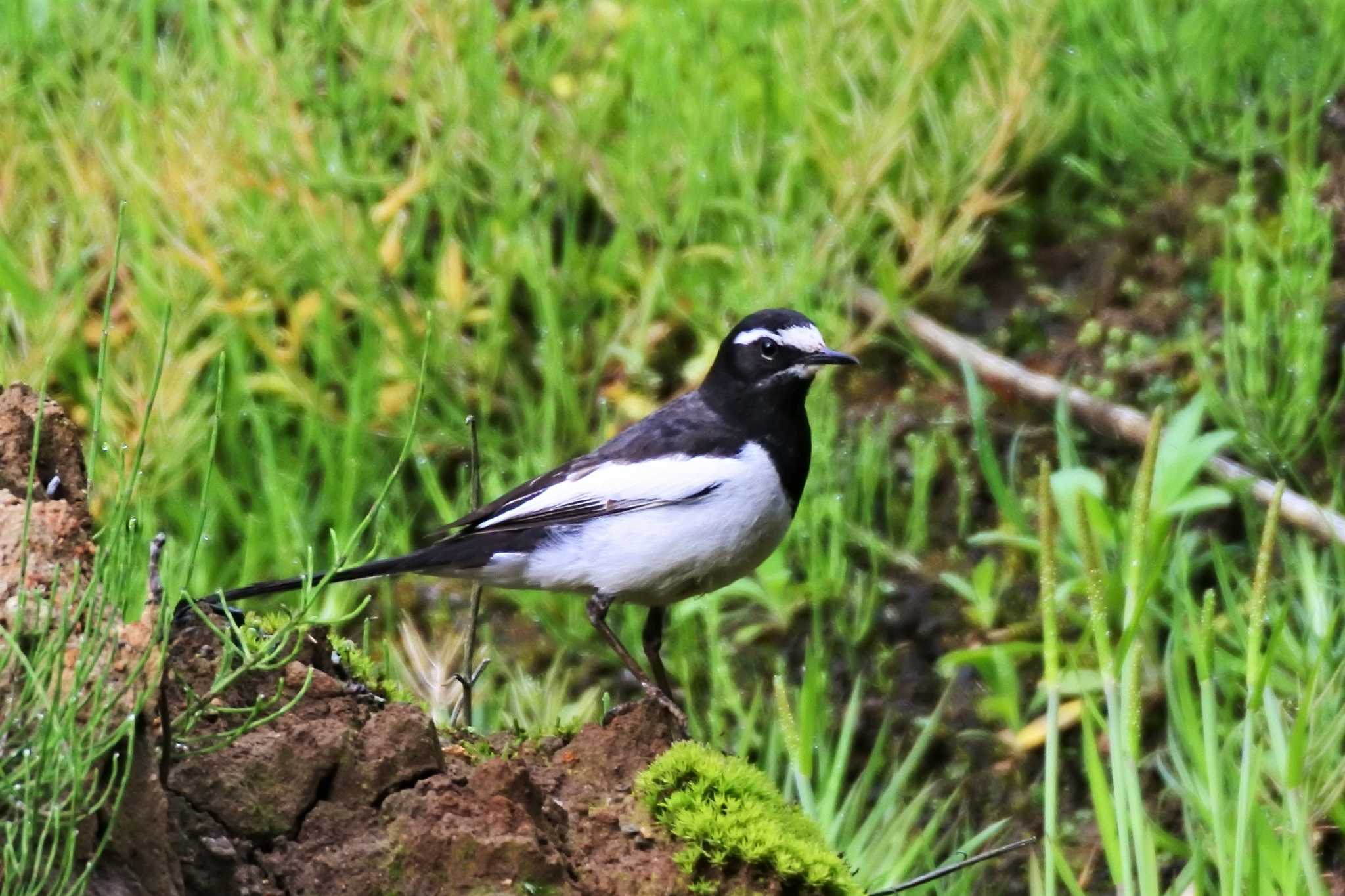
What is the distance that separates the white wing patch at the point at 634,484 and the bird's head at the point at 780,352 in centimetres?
34

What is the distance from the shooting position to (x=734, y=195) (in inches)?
252

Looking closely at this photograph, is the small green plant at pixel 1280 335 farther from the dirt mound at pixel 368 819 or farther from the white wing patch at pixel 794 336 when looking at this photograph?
the dirt mound at pixel 368 819

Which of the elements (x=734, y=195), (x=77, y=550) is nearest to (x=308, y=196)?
(x=734, y=195)

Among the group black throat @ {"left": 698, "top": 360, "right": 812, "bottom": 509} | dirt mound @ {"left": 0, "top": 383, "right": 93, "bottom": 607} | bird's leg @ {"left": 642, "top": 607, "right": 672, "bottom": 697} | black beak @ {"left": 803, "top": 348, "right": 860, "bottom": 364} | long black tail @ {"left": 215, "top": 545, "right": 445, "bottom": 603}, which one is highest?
dirt mound @ {"left": 0, "top": 383, "right": 93, "bottom": 607}

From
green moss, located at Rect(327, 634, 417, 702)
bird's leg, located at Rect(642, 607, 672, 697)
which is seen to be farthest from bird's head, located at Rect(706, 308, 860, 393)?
green moss, located at Rect(327, 634, 417, 702)

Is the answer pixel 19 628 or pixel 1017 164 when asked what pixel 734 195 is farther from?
pixel 19 628

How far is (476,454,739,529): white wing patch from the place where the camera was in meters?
4.43

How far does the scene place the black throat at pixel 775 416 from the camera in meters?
4.57

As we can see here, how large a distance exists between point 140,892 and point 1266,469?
4.04m

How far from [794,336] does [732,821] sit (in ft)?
6.43

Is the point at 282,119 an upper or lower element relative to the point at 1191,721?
upper

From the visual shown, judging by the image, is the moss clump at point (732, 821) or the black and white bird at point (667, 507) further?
the black and white bird at point (667, 507)

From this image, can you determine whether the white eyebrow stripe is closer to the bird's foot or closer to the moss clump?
the bird's foot

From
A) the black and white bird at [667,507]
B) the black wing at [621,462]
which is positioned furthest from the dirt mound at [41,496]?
the black wing at [621,462]
